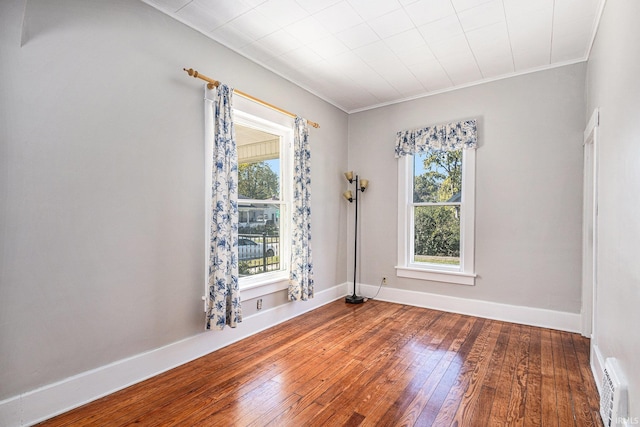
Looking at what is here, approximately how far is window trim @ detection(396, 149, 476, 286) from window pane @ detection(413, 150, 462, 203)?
3.2 inches

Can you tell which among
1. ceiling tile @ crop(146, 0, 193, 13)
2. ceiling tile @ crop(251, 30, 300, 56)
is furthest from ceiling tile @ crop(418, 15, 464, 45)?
ceiling tile @ crop(146, 0, 193, 13)

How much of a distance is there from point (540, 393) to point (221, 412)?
215cm

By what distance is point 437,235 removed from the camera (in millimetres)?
4164

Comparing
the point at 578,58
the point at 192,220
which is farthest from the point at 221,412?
the point at 578,58

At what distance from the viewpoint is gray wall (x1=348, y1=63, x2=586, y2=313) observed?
10.8ft

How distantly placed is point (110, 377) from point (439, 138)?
160 inches

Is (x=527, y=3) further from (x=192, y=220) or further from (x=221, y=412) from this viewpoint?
(x=221, y=412)

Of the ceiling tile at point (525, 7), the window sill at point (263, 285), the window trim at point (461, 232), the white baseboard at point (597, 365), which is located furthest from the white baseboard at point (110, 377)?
the ceiling tile at point (525, 7)

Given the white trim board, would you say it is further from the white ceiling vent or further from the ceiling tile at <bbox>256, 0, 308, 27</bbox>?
the ceiling tile at <bbox>256, 0, 308, 27</bbox>

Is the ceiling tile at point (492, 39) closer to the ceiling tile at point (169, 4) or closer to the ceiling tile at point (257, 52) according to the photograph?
the ceiling tile at point (257, 52)

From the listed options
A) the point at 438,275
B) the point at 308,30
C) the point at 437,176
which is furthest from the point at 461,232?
the point at 308,30

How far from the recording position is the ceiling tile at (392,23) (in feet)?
8.28

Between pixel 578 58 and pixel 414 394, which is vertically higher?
pixel 578 58

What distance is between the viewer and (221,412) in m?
Answer: 1.93
